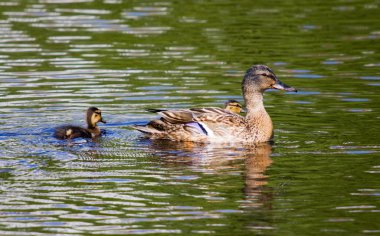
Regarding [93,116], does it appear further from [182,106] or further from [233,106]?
[233,106]

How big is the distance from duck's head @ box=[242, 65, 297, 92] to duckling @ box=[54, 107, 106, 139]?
82.2 inches

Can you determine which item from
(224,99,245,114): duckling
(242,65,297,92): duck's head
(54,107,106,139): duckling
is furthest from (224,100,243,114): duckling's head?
(54,107,106,139): duckling

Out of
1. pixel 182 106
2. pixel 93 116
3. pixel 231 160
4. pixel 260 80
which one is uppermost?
pixel 260 80

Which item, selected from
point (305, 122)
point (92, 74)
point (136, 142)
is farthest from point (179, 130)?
point (92, 74)

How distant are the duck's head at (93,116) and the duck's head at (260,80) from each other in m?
2.05

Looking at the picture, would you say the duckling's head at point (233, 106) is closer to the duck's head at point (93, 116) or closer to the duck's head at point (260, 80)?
the duck's head at point (260, 80)

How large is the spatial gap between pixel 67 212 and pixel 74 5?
46.4 feet

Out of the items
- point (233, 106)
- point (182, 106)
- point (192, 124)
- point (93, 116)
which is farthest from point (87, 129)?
point (233, 106)

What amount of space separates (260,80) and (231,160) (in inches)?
85.5

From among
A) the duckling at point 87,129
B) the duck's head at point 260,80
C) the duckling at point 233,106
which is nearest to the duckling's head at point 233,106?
the duckling at point 233,106

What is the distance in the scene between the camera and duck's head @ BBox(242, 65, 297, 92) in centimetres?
1436

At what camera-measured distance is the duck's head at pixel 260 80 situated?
14359 mm

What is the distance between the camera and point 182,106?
50.9 ft

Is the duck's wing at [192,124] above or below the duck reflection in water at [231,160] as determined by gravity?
above
